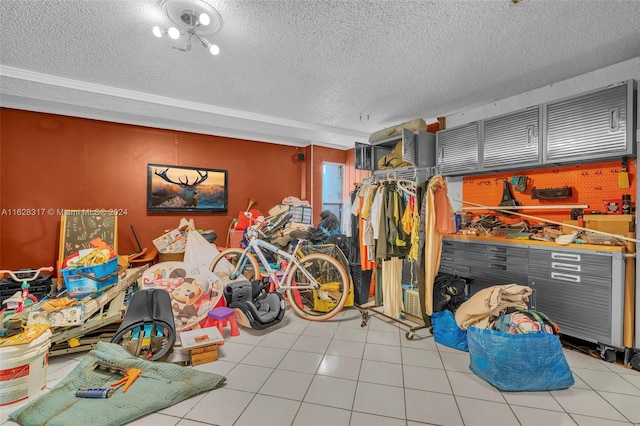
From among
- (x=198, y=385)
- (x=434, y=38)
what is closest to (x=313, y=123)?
(x=434, y=38)

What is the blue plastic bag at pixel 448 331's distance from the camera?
2580 millimetres

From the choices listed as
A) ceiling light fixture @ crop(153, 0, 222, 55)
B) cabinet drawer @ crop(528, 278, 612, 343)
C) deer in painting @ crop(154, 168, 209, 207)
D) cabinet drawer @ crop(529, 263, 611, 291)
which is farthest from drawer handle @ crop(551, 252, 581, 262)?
deer in painting @ crop(154, 168, 209, 207)

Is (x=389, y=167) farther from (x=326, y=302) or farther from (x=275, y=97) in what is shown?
(x=326, y=302)

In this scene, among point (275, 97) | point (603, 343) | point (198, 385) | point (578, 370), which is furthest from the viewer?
point (275, 97)

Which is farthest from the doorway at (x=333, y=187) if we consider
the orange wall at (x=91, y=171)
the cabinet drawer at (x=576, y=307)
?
the cabinet drawer at (x=576, y=307)

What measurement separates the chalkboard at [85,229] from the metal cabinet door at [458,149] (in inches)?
186

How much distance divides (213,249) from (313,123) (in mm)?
2517

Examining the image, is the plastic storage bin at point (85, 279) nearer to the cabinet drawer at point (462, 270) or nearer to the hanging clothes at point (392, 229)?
the hanging clothes at point (392, 229)

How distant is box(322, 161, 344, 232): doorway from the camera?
6059 millimetres

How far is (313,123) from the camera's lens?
4.60 m

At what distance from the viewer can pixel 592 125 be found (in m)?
2.67

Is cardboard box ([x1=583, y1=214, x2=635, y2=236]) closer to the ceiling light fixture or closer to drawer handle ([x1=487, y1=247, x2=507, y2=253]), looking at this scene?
drawer handle ([x1=487, y1=247, x2=507, y2=253])

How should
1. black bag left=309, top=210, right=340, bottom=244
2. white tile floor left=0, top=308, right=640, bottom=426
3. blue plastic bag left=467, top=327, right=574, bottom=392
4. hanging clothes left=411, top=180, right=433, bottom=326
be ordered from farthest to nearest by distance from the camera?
black bag left=309, top=210, right=340, bottom=244 → hanging clothes left=411, top=180, right=433, bottom=326 → blue plastic bag left=467, top=327, right=574, bottom=392 → white tile floor left=0, top=308, right=640, bottom=426

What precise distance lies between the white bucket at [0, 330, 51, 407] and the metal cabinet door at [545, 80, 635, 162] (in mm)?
4693
